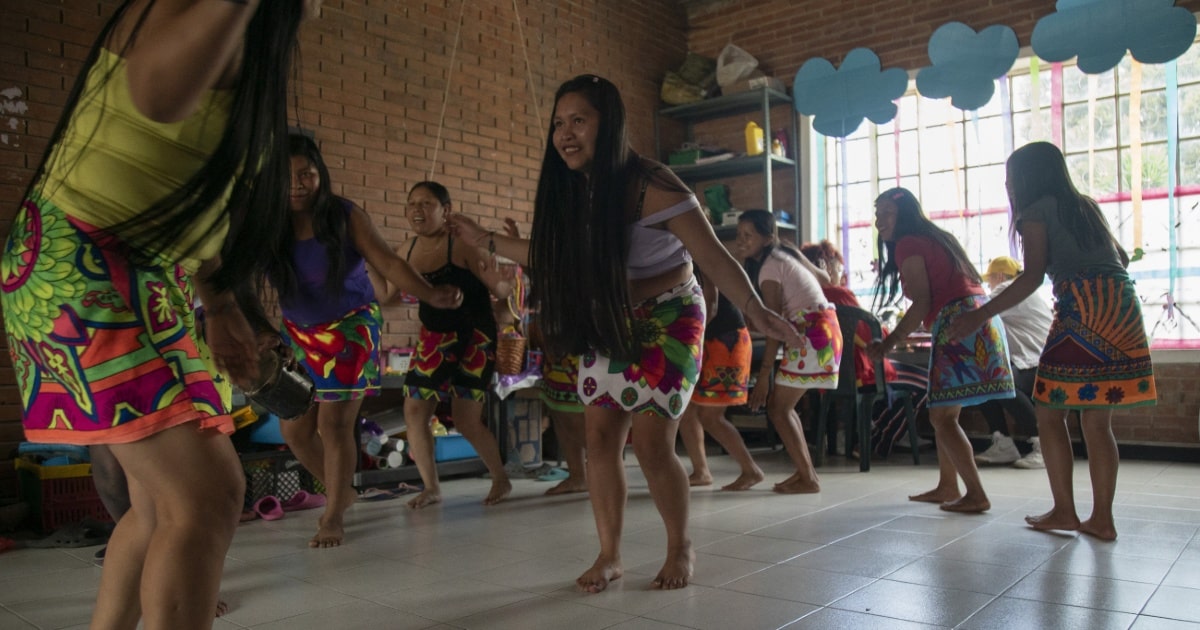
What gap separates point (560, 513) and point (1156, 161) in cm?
487

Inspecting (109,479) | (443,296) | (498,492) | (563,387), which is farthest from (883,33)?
(109,479)

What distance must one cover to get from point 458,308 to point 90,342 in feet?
9.18

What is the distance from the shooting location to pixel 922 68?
712cm

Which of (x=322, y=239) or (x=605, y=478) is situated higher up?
(x=322, y=239)

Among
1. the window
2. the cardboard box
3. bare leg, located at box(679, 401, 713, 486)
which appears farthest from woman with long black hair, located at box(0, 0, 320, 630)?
the cardboard box

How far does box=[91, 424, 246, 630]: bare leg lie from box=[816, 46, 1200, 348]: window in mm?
6284

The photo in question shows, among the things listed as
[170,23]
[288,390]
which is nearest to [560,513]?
[288,390]

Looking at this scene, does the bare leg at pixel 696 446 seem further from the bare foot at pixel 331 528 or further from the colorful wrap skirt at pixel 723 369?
the bare foot at pixel 331 528

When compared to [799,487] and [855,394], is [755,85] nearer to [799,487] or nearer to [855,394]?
[855,394]

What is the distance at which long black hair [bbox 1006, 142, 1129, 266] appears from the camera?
10.7ft

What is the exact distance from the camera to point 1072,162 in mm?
6566

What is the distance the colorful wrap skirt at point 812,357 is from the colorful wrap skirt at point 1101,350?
4.64 feet

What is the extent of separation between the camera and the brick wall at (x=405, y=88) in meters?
4.32

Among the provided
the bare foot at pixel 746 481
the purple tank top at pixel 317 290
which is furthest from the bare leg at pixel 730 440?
the purple tank top at pixel 317 290
